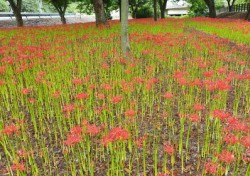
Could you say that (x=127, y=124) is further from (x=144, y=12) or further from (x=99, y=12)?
(x=144, y=12)

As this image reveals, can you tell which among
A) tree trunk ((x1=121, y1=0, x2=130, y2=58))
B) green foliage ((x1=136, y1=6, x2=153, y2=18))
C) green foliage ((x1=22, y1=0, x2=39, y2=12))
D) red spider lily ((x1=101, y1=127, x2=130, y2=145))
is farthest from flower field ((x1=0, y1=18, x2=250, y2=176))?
green foliage ((x1=22, y1=0, x2=39, y2=12))

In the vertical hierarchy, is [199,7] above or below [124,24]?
above

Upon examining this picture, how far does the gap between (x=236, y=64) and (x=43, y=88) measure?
257 inches

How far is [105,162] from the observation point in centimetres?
502

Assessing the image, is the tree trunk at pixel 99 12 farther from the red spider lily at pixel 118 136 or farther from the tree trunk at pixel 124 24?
the red spider lily at pixel 118 136

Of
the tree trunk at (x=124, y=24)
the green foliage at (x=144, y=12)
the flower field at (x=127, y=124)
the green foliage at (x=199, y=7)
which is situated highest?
the green foliage at (x=199, y=7)

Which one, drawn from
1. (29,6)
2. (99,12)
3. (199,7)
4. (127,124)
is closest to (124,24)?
(127,124)

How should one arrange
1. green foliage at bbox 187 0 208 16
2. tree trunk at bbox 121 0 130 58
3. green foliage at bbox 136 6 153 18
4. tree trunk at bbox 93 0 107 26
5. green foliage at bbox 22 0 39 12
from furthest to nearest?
green foliage at bbox 22 0 39 12 < green foliage at bbox 187 0 208 16 < green foliage at bbox 136 6 153 18 < tree trunk at bbox 93 0 107 26 < tree trunk at bbox 121 0 130 58

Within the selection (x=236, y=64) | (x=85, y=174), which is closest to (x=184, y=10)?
(x=236, y=64)

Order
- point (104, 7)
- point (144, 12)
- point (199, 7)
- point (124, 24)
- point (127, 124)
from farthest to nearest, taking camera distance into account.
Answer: point (199, 7) < point (144, 12) < point (104, 7) < point (124, 24) < point (127, 124)

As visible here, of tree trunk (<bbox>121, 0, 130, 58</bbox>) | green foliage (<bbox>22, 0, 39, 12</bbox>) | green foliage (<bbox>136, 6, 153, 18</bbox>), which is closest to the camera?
tree trunk (<bbox>121, 0, 130, 58</bbox>)

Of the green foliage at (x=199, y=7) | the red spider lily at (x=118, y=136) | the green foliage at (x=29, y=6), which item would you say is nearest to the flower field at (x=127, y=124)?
the red spider lily at (x=118, y=136)

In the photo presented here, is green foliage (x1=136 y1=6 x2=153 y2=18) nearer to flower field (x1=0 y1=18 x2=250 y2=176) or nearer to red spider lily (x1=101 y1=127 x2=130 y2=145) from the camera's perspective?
flower field (x1=0 y1=18 x2=250 y2=176)

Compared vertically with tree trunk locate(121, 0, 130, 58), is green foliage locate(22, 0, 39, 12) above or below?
above
